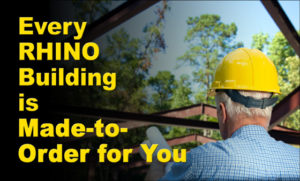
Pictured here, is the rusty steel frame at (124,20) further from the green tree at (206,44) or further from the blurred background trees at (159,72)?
the green tree at (206,44)

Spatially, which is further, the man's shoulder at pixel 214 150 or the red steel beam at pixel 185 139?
the red steel beam at pixel 185 139

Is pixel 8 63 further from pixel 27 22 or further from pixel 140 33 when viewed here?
pixel 140 33

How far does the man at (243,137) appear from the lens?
5.79ft

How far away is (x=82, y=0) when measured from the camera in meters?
17.9

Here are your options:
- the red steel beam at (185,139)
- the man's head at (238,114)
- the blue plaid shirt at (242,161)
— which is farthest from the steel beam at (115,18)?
the red steel beam at (185,139)

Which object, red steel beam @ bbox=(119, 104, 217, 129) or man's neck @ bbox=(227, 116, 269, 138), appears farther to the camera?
red steel beam @ bbox=(119, 104, 217, 129)

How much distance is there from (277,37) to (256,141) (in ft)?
126

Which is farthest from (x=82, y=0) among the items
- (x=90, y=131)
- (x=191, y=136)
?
(x=90, y=131)

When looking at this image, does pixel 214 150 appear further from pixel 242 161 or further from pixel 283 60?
pixel 283 60

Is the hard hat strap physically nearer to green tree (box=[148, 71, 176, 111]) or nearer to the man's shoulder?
the man's shoulder

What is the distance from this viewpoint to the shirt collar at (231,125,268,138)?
189cm

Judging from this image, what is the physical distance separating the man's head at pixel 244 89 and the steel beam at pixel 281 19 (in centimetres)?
208

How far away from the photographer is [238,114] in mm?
1952

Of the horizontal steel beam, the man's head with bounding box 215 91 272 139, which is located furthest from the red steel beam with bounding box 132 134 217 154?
the man's head with bounding box 215 91 272 139
